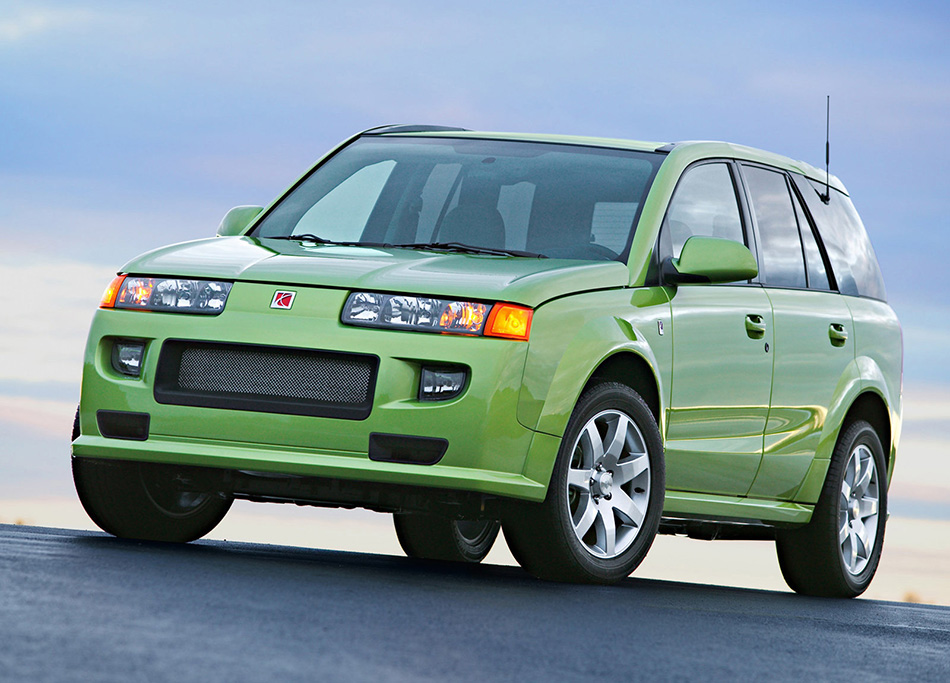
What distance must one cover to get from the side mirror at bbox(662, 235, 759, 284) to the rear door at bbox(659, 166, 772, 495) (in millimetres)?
105

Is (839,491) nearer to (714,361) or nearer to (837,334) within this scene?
(837,334)

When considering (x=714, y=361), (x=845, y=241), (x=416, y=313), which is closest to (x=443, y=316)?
(x=416, y=313)

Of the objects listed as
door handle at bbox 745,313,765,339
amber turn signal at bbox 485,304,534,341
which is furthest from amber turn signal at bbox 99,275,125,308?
door handle at bbox 745,313,765,339

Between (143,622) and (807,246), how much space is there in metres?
5.70

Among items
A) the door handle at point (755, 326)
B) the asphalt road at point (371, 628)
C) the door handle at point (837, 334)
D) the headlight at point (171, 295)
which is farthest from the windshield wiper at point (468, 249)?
the door handle at point (837, 334)

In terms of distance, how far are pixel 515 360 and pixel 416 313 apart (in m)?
0.43

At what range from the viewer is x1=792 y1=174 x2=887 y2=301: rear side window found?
9406 mm

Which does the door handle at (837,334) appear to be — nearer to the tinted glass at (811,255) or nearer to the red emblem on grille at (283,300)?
the tinted glass at (811,255)

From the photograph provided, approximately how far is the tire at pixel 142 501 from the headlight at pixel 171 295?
0.66 m

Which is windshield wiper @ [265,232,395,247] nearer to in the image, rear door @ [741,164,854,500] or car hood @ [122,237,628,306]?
car hood @ [122,237,628,306]

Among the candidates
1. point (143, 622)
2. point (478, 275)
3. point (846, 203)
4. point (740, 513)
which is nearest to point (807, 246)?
point (846, 203)

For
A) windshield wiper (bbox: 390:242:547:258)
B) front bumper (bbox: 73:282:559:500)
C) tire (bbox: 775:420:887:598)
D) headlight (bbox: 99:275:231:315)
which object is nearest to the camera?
front bumper (bbox: 73:282:559:500)

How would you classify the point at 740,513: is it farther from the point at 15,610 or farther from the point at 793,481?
the point at 15,610

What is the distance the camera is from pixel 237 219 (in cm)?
820
